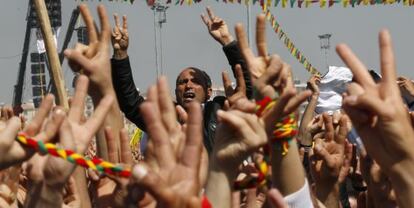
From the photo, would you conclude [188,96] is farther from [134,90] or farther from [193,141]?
[193,141]

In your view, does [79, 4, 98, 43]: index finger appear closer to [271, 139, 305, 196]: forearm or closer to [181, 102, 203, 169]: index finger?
[271, 139, 305, 196]: forearm

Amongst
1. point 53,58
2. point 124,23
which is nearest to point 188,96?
point 124,23

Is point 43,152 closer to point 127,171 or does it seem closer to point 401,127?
point 127,171

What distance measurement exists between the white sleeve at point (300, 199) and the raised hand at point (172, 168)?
0.85 meters

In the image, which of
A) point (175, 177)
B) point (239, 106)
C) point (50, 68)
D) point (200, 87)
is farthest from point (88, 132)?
point (50, 68)

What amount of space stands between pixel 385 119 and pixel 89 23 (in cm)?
142

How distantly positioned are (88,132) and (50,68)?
15.3ft

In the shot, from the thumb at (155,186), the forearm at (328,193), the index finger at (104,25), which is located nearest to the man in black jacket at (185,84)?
the forearm at (328,193)

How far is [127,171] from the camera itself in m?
2.82

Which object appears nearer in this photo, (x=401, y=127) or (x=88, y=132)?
(x=401, y=127)

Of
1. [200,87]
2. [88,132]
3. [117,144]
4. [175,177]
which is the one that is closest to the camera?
[175,177]

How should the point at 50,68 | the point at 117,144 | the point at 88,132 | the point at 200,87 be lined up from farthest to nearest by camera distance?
the point at 50,68 → the point at 200,87 → the point at 117,144 → the point at 88,132

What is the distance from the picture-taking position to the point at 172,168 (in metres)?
2.43

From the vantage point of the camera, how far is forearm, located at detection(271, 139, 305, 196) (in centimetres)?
331
